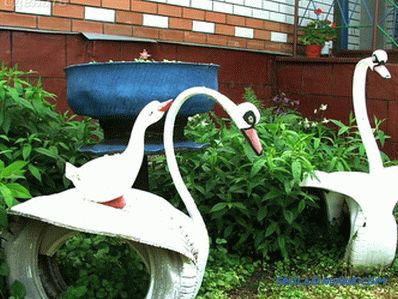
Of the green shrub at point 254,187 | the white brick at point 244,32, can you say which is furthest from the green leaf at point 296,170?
the white brick at point 244,32

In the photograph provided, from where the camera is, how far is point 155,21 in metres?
5.88

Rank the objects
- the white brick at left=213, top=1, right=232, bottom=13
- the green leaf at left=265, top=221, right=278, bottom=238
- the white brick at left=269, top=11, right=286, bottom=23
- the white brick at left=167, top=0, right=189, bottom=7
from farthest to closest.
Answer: the white brick at left=269, top=11, right=286, bottom=23
the white brick at left=213, top=1, right=232, bottom=13
the white brick at left=167, top=0, right=189, bottom=7
the green leaf at left=265, top=221, right=278, bottom=238

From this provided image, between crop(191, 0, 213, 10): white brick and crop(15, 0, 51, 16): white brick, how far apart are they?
5.53 feet

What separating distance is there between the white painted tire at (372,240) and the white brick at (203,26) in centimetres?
291

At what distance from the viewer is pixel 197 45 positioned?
20.6 feet

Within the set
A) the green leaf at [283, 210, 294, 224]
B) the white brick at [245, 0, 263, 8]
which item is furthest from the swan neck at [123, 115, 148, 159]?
the white brick at [245, 0, 263, 8]

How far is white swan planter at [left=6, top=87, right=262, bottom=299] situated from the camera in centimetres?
276

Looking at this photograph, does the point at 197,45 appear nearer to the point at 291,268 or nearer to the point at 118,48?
the point at 118,48

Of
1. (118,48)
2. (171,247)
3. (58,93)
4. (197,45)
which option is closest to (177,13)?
(197,45)

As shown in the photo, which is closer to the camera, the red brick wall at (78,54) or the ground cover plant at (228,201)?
the ground cover plant at (228,201)

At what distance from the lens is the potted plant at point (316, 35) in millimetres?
7367

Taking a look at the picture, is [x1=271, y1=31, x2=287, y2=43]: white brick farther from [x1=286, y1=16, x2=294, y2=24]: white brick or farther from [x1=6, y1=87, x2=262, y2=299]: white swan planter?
[x1=6, y1=87, x2=262, y2=299]: white swan planter

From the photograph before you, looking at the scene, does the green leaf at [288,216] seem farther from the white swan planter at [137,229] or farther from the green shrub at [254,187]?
the white swan planter at [137,229]

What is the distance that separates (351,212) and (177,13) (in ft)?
9.36
